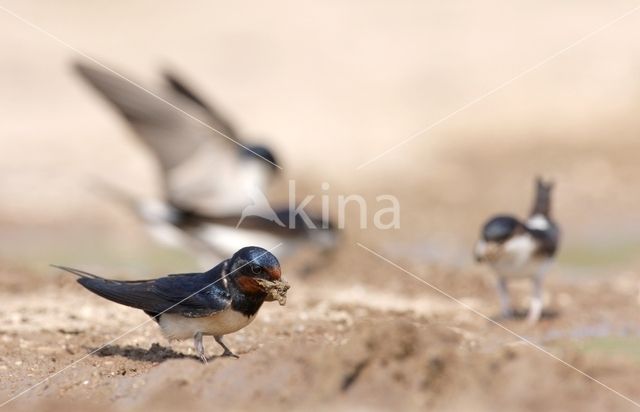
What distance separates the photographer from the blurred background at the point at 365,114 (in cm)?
1315

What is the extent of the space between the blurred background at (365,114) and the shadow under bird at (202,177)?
0.52 meters

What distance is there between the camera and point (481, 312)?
355 inches

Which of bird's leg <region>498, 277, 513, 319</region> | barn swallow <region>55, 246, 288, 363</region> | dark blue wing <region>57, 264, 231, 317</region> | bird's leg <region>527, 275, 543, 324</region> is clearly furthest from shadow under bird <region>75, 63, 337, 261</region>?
barn swallow <region>55, 246, 288, 363</region>

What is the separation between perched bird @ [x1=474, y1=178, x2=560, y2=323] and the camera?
28.0 ft

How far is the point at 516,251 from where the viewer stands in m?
8.53

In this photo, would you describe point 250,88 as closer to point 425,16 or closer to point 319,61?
point 319,61

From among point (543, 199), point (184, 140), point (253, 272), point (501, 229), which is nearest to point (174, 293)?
point (253, 272)

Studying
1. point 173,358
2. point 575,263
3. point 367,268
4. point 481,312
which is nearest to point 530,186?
point 575,263

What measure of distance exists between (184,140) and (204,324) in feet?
16.3

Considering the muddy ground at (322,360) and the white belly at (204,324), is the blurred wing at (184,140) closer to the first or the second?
the muddy ground at (322,360)

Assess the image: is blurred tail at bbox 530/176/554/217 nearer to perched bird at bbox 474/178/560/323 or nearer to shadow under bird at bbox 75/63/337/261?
perched bird at bbox 474/178/560/323

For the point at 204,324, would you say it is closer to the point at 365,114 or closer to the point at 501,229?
the point at 501,229

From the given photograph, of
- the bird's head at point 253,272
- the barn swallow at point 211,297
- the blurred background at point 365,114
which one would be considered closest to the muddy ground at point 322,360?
the barn swallow at point 211,297

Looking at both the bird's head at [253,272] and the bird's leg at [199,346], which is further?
the bird's leg at [199,346]
